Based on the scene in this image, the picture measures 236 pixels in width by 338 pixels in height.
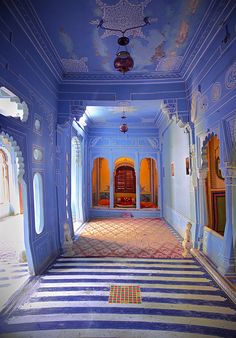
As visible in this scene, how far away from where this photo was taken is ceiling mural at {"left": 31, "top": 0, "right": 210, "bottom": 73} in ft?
10.5

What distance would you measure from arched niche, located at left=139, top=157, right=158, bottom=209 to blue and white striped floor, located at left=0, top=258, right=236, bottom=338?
894 centimetres

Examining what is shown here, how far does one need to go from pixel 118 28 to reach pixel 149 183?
11202mm

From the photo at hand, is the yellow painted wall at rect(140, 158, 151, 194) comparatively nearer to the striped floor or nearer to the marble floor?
the marble floor

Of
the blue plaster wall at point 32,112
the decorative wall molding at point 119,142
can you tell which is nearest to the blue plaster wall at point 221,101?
the blue plaster wall at point 32,112

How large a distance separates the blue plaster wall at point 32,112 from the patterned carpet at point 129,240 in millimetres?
1032

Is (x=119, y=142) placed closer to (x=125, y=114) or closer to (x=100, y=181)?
(x=125, y=114)

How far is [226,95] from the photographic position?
11.3 feet

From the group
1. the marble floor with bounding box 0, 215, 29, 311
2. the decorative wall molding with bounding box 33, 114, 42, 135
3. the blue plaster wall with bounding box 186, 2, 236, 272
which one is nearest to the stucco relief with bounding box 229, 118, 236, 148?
the blue plaster wall with bounding box 186, 2, 236, 272

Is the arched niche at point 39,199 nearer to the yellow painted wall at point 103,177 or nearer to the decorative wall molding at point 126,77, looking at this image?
the decorative wall molding at point 126,77

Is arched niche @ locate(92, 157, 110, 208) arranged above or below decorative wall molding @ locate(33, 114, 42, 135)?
below

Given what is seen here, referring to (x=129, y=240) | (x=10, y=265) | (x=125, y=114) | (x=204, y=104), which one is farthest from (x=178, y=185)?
(x=10, y=265)

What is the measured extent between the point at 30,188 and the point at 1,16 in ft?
8.68

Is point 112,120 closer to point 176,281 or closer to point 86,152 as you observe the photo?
point 86,152

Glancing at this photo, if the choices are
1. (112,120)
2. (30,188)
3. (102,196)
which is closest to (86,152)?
(112,120)
